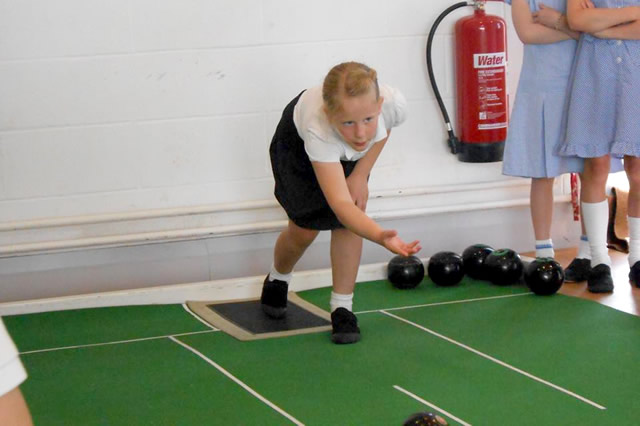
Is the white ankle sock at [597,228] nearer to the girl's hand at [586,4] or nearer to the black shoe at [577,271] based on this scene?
the black shoe at [577,271]

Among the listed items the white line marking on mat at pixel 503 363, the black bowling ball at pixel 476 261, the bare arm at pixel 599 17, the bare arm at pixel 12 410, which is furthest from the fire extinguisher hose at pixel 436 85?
A: the bare arm at pixel 12 410

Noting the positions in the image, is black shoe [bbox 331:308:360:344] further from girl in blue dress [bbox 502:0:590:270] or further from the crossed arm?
the crossed arm

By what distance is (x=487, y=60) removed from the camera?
14.2 ft

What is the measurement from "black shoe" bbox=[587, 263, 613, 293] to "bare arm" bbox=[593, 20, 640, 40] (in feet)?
2.96

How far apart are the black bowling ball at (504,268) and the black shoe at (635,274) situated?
17.1 inches

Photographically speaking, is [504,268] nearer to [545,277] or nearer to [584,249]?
[545,277]

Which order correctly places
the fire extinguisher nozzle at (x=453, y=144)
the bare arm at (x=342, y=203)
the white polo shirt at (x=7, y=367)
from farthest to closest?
the fire extinguisher nozzle at (x=453, y=144) → the bare arm at (x=342, y=203) → the white polo shirt at (x=7, y=367)

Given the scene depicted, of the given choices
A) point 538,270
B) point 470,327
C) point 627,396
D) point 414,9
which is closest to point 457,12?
point 414,9

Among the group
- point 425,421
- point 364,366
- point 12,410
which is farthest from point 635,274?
point 12,410

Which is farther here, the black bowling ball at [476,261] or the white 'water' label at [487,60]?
the white 'water' label at [487,60]

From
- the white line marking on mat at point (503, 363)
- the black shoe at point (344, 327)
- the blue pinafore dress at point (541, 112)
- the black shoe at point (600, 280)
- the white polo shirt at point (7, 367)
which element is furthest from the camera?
the blue pinafore dress at point (541, 112)

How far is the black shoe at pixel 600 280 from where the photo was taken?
376cm

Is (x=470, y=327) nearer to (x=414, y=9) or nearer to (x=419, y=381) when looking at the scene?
(x=419, y=381)

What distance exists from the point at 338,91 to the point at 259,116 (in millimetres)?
1391
